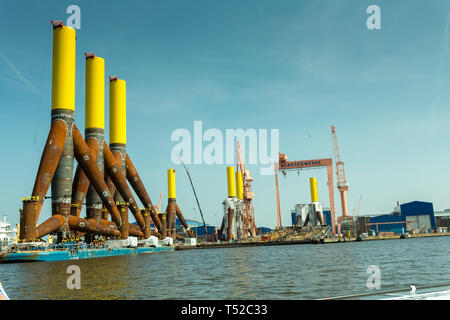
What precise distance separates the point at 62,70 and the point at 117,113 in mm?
31176

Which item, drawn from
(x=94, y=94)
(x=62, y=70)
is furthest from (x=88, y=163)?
(x=94, y=94)

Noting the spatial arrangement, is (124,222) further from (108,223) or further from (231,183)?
(231,183)

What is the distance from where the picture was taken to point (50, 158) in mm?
68062

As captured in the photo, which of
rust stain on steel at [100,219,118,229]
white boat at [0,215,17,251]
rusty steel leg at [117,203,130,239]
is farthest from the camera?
white boat at [0,215,17,251]

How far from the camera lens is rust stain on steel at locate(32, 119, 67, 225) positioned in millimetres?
65812

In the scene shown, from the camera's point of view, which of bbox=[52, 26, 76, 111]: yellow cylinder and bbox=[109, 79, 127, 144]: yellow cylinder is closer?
bbox=[52, 26, 76, 111]: yellow cylinder

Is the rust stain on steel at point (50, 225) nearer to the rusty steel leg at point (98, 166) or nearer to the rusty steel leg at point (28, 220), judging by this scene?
the rusty steel leg at point (28, 220)

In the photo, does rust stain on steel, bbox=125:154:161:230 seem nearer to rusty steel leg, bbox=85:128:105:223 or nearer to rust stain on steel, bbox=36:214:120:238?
rusty steel leg, bbox=85:128:105:223

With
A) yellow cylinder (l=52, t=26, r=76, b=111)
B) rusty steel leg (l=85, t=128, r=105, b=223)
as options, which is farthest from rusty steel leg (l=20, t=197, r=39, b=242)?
rusty steel leg (l=85, t=128, r=105, b=223)

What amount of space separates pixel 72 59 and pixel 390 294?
7801 centimetres

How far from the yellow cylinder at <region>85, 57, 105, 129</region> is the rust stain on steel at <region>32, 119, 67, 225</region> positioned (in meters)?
16.4

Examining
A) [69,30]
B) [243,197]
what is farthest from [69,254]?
[243,197]

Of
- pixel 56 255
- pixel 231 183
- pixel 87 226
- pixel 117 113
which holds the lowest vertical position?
pixel 56 255

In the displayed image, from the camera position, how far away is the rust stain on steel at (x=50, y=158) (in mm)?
65812
